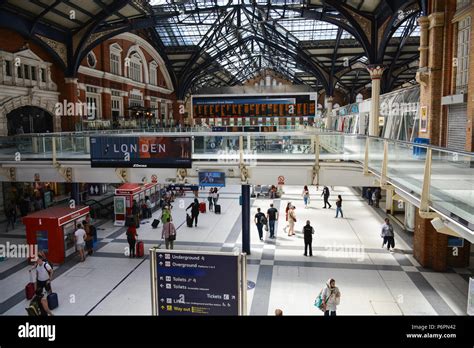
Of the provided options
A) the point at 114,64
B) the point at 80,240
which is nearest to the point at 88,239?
the point at 80,240

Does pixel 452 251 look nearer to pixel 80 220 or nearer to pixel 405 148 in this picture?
pixel 405 148

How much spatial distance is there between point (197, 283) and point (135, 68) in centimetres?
3380

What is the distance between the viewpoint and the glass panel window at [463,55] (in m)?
11.3

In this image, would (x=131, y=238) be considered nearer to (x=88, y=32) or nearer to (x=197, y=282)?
(x=197, y=282)

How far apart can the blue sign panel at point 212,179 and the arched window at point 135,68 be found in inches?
934

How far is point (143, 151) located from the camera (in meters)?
13.7

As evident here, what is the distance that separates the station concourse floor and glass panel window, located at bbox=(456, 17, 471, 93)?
6.16 metres

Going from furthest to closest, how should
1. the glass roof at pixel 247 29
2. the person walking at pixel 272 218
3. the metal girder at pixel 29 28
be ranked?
1. the glass roof at pixel 247 29
2. the metal girder at pixel 29 28
3. the person walking at pixel 272 218

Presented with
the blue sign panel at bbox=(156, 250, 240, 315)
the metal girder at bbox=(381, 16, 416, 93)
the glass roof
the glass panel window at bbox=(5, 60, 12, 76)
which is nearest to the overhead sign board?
the blue sign panel at bbox=(156, 250, 240, 315)

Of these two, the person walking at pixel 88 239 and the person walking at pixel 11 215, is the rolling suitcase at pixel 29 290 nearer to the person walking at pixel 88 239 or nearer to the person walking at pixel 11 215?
the person walking at pixel 88 239

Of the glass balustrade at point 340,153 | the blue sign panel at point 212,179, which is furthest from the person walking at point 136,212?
the blue sign panel at point 212,179

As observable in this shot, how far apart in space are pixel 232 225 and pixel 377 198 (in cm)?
985

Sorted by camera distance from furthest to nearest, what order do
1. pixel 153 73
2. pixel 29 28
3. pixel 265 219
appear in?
pixel 153 73 → pixel 29 28 → pixel 265 219
